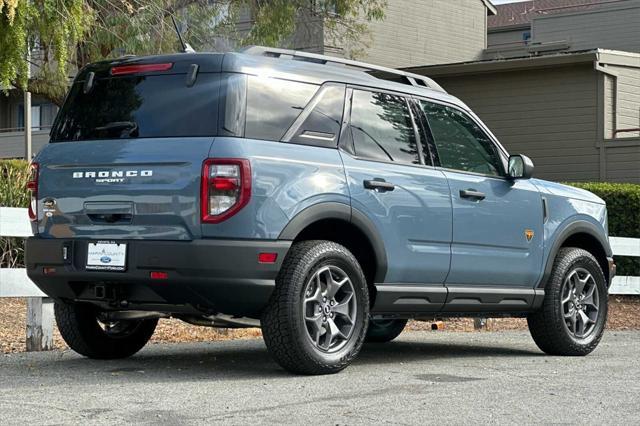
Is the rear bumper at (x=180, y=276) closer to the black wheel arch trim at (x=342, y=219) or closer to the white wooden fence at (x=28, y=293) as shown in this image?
the black wheel arch trim at (x=342, y=219)

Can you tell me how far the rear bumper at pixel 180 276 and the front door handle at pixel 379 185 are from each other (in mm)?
907

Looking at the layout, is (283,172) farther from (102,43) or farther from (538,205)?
(102,43)

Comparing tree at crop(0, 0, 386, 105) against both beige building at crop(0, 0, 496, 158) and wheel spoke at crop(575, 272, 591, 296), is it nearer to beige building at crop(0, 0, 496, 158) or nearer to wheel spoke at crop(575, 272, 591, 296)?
beige building at crop(0, 0, 496, 158)

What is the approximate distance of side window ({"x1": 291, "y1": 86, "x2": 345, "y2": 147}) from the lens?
7641mm

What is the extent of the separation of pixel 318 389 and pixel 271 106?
72.2 inches

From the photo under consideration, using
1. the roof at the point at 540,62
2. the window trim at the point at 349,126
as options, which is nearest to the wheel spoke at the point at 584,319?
the window trim at the point at 349,126

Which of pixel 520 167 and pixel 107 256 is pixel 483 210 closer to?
pixel 520 167

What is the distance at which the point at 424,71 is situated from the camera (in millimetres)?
26219

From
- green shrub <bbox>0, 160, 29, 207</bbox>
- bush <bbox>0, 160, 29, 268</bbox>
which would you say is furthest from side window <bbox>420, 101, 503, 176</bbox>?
green shrub <bbox>0, 160, 29, 207</bbox>

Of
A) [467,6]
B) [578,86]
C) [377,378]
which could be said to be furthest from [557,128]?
[377,378]

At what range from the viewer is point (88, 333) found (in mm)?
8312

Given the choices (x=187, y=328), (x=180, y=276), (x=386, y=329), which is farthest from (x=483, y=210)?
(x=187, y=328)

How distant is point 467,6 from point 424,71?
489 inches

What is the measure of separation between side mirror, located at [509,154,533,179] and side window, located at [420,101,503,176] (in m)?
0.10
